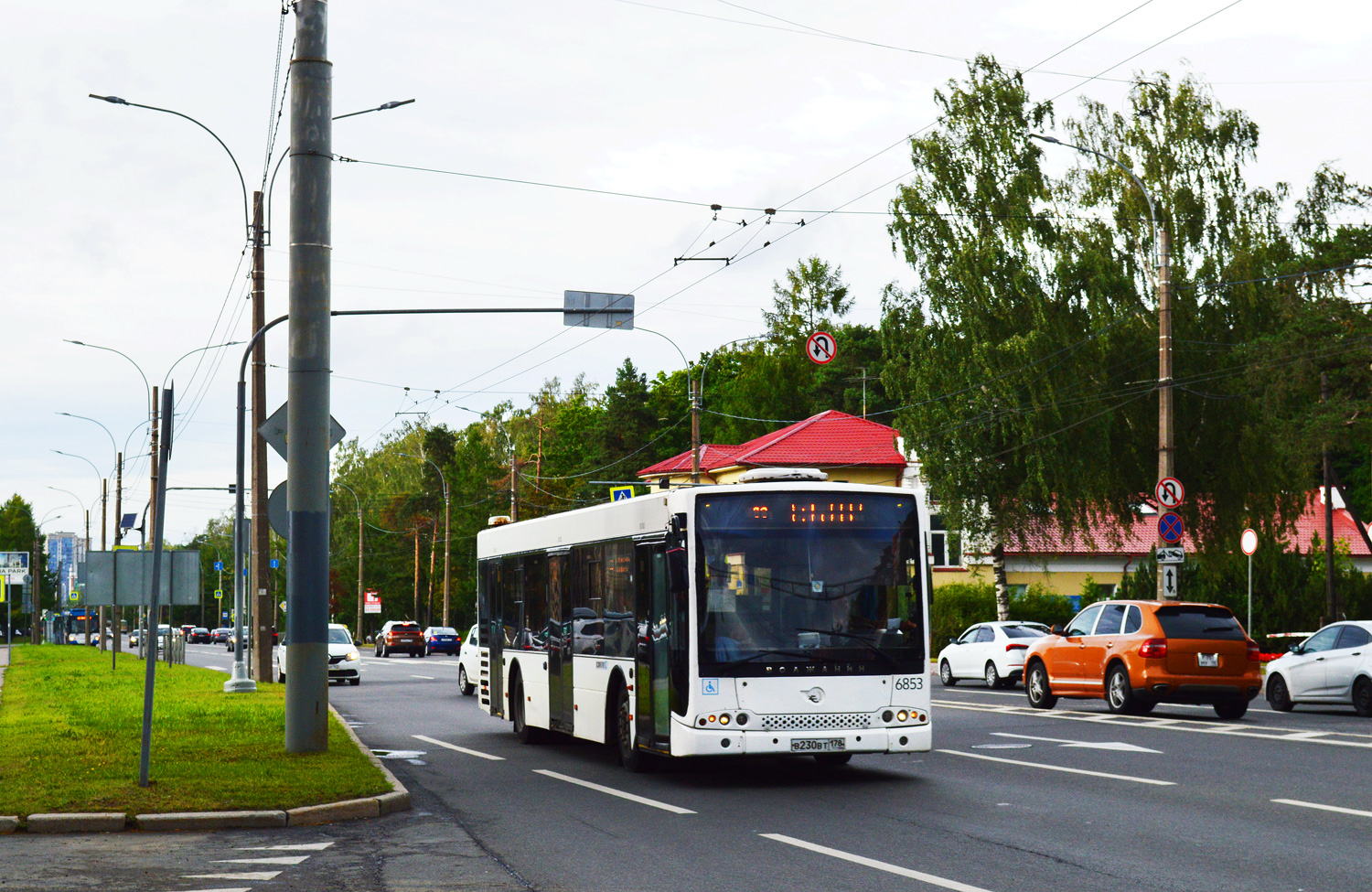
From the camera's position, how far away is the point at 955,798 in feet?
41.5

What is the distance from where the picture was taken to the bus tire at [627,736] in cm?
1512

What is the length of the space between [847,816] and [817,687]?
81.7 inches

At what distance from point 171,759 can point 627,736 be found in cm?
434

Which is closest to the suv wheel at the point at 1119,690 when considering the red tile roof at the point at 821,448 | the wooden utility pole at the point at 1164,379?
the wooden utility pole at the point at 1164,379

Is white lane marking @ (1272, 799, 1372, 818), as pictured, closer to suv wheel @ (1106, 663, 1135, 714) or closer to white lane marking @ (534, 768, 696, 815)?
white lane marking @ (534, 768, 696, 815)

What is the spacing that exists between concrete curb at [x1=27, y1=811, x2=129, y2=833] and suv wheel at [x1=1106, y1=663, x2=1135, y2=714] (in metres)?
15.3

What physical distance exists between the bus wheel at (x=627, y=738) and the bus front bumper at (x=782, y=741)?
1.54 m

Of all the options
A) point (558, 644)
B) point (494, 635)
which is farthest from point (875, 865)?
point (494, 635)

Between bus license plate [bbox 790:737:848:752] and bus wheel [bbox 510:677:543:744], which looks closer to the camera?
bus license plate [bbox 790:737:848:752]

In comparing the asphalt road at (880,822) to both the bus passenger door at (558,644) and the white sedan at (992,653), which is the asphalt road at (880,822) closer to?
the bus passenger door at (558,644)

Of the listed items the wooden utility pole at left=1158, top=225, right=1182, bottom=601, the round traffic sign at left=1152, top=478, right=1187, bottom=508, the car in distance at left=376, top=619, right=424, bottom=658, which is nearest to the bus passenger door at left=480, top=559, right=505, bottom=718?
the round traffic sign at left=1152, top=478, right=1187, bottom=508

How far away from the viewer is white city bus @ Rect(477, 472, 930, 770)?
13578 millimetres

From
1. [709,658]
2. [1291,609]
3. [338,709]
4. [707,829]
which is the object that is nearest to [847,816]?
[707,829]

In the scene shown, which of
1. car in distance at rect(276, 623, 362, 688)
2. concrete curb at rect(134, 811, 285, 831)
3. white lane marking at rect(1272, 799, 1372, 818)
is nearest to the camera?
concrete curb at rect(134, 811, 285, 831)
